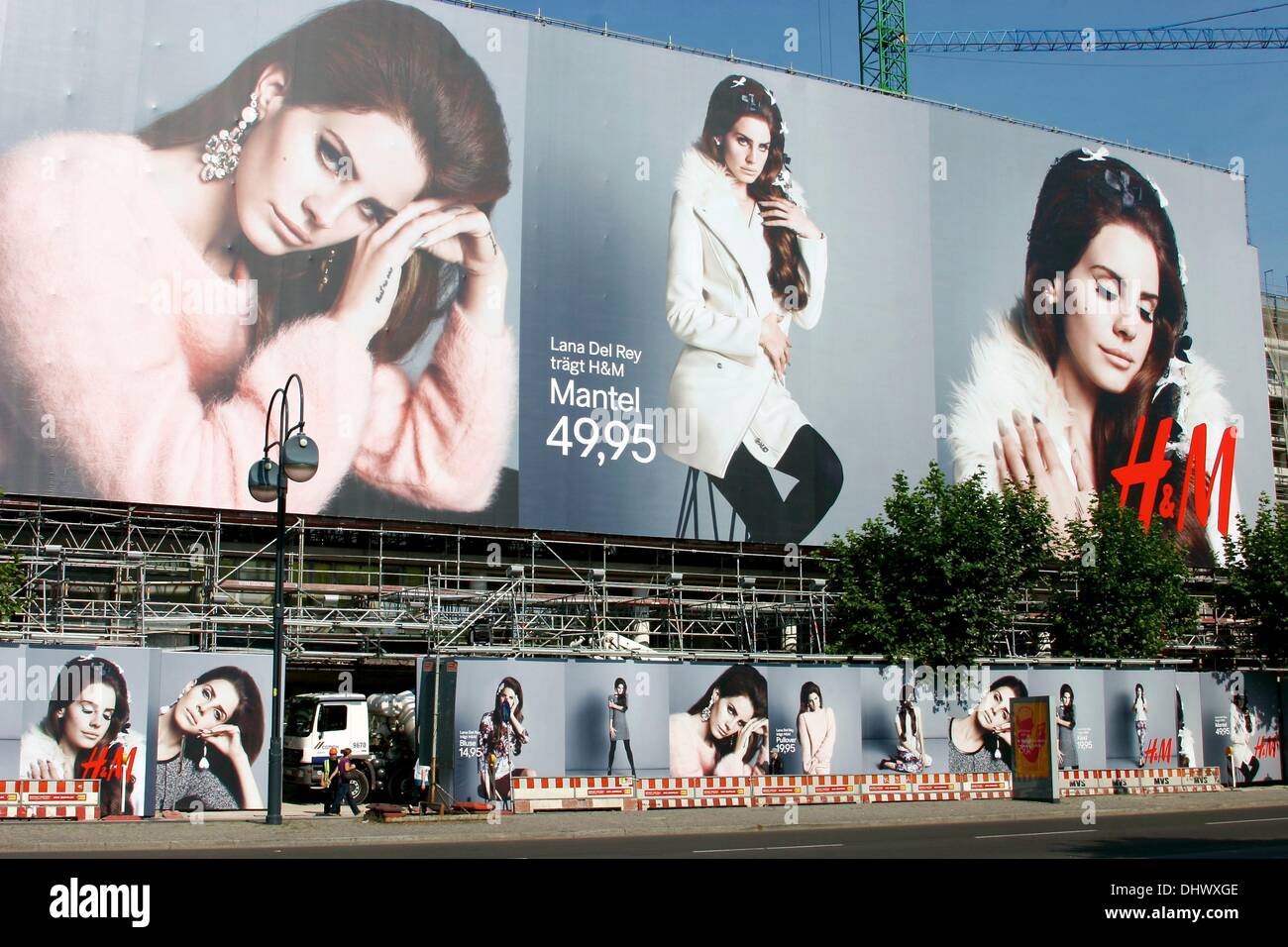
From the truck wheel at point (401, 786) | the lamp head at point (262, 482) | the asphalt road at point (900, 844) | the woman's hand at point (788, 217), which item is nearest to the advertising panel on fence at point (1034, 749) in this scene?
the asphalt road at point (900, 844)

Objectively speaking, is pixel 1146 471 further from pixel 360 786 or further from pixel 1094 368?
pixel 360 786

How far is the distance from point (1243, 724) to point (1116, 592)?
6490mm

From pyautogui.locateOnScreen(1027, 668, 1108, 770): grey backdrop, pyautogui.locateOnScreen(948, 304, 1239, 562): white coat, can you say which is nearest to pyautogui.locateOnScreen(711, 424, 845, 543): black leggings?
pyautogui.locateOnScreen(948, 304, 1239, 562): white coat

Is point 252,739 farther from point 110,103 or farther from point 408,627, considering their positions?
point 110,103

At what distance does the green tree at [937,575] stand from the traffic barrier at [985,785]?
6.73 meters

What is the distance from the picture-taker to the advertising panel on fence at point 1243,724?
1483 inches

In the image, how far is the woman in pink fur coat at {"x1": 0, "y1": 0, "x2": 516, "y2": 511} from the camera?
122 feet

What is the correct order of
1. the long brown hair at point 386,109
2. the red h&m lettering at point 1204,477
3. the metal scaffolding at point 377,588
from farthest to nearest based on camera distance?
the red h&m lettering at point 1204,477 → the long brown hair at point 386,109 → the metal scaffolding at point 377,588

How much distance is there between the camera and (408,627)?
36.7m

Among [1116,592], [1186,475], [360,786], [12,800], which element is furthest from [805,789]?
[1186,475]

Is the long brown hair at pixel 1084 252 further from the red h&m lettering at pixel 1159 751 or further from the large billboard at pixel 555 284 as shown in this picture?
the red h&m lettering at pixel 1159 751

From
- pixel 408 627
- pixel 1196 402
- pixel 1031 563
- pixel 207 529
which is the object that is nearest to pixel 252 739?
pixel 408 627

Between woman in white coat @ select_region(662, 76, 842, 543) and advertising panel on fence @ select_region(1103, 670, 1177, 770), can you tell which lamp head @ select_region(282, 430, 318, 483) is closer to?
advertising panel on fence @ select_region(1103, 670, 1177, 770)
